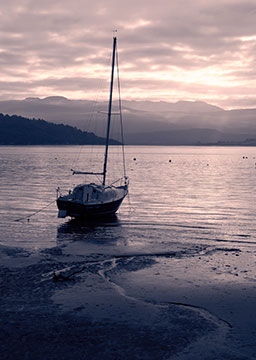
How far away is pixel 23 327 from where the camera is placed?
41.3ft

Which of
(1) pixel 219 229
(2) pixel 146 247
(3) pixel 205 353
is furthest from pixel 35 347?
(1) pixel 219 229

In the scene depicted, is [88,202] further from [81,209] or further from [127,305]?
[127,305]

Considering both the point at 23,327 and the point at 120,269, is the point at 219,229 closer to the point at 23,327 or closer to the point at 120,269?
the point at 120,269

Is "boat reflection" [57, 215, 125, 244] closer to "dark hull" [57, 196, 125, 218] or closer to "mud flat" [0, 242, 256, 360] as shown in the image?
"dark hull" [57, 196, 125, 218]

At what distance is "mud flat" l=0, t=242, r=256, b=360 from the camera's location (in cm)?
1148

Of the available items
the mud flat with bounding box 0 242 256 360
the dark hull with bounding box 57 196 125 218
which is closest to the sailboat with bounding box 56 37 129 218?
the dark hull with bounding box 57 196 125 218

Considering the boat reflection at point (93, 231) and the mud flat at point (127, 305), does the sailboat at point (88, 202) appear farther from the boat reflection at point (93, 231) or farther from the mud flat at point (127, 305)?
the mud flat at point (127, 305)

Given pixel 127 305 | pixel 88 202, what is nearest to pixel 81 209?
pixel 88 202

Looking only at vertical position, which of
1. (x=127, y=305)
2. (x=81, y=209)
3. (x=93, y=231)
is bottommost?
(x=93, y=231)

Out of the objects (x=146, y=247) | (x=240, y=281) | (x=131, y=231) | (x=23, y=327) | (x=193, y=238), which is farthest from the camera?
(x=131, y=231)

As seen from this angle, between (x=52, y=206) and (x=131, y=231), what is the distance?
15.0m

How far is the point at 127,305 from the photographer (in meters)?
14.7

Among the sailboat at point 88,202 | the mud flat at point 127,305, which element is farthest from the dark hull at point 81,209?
the mud flat at point 127,305

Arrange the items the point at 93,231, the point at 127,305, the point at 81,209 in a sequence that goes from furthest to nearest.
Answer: the point at 81,209 → the point at 93,231 → the point at 127,305
